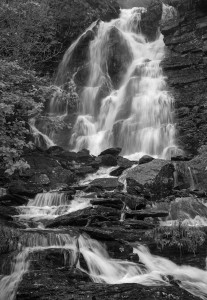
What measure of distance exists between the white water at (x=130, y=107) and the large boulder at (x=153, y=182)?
6.13m

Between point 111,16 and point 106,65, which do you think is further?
point 111,16

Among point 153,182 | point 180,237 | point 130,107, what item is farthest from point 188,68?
point 180,237

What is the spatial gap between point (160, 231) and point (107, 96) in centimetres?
1863

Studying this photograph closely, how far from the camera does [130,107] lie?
24.0 meters

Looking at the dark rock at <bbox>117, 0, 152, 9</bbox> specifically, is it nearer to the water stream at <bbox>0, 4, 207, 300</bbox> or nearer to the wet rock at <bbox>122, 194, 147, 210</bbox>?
the water stream at <bbox>0, 4, 207, 300</bbox>

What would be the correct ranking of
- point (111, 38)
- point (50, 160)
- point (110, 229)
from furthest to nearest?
1. point (111, 38)
2. point (50, 160)
3. point (110, 229)

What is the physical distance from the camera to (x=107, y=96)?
26.1 m

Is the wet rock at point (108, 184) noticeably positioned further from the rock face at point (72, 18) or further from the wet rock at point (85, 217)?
the rock face at point (72, 18)

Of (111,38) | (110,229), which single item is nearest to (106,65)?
(111,38)

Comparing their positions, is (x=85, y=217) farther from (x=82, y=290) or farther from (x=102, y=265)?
(x=82, y=290)

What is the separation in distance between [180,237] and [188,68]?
18.9m

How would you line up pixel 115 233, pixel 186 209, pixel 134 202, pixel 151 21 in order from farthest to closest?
pixel 151 21 → pixel 134 202 → pixel 186 209 → pixel 115 233

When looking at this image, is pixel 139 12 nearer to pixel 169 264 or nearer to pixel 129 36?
pixel 129 36

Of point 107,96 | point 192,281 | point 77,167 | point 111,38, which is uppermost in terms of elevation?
point 111,38
